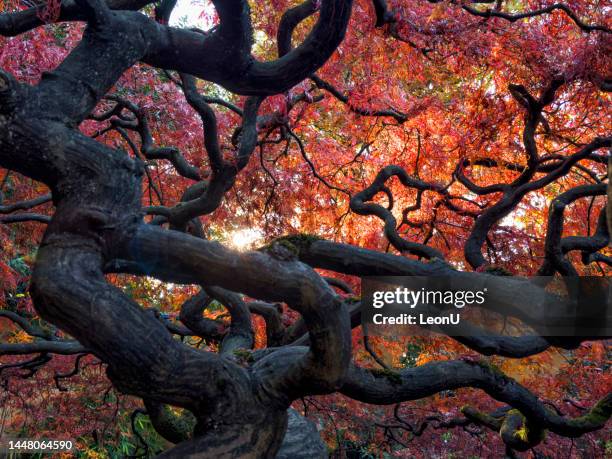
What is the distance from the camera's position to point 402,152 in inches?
269

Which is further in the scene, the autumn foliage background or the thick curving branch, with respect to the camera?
the autumn foliage background

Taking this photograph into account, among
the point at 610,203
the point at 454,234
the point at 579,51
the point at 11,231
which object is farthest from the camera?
the point at 11,231

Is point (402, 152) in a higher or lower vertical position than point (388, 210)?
higher

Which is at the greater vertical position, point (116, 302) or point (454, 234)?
point (454, 234)

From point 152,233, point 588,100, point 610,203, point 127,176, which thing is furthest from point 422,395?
point 588,100

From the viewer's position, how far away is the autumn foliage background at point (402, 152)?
5.29 metres

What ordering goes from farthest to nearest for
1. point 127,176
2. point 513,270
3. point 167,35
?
point 513,270, point 167,35, point 127,176

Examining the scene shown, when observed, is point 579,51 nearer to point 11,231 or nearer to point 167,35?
point 167,35

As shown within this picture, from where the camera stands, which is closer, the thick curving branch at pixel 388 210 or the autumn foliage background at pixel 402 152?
the thick curving branch at pixel 388 210

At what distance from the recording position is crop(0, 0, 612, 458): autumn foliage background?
208 inches

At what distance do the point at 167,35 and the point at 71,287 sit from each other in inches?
66.3

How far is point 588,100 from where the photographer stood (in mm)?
5641

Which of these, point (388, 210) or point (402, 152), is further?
point (402, 152)

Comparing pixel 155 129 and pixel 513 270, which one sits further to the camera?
pixel 155 129
